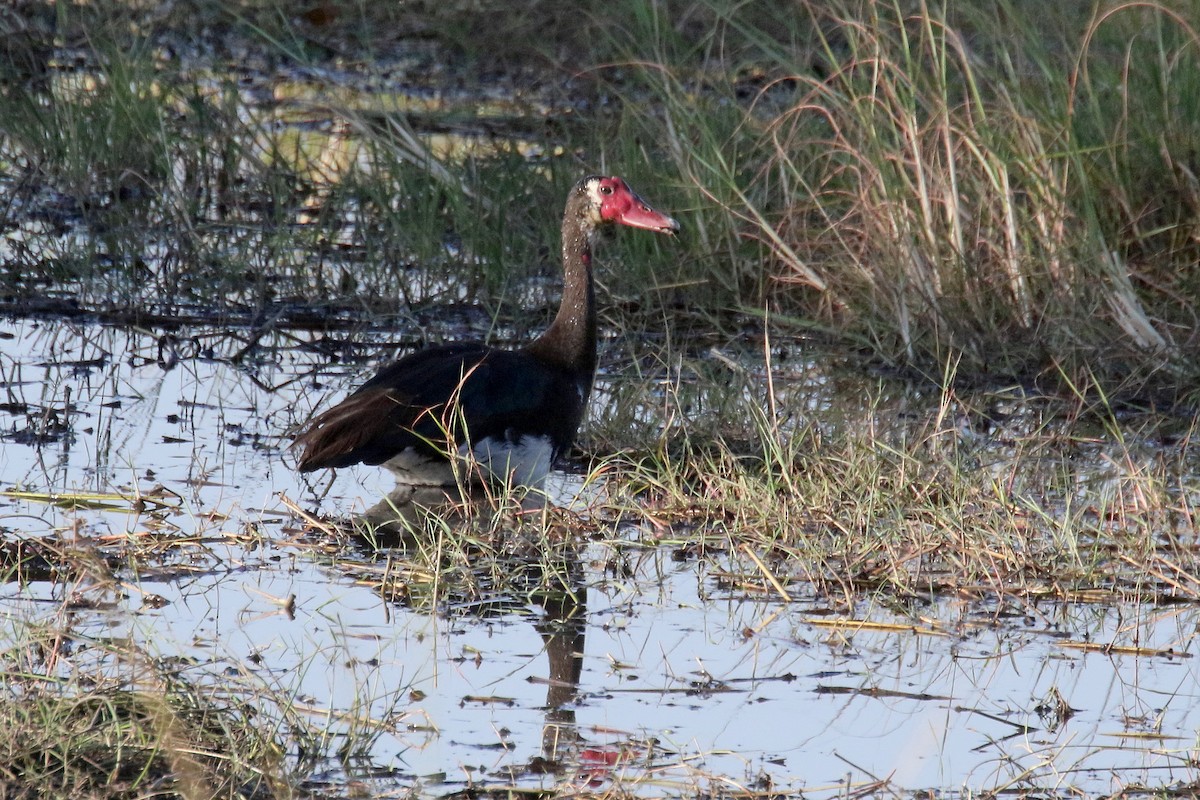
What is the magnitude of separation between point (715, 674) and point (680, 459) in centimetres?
186

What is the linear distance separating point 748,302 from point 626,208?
1797mm

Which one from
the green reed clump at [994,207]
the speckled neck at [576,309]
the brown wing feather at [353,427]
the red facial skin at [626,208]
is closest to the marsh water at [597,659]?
the brown wing feather at [353,427]

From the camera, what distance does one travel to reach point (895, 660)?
14.7ft

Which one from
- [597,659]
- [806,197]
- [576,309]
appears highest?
[806,197]

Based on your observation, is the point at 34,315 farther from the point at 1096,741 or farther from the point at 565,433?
the point at 1096,741

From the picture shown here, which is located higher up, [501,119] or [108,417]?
[501,119]

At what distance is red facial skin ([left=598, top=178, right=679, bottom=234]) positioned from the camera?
21.2 ft

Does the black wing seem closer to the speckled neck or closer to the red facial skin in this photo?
the speckled neck

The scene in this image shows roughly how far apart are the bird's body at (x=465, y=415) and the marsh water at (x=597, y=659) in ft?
0.65

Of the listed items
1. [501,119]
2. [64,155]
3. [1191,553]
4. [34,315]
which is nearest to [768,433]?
[1191,553]

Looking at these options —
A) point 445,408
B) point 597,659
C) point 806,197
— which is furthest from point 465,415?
point 806,197

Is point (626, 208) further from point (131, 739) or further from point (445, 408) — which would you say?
point (131, 739)

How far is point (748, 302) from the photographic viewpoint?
8156mm

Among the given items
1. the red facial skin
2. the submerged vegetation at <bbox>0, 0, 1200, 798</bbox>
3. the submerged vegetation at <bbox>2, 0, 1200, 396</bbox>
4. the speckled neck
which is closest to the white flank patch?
the submerged vegetation at <bbox>0, 0, 1200, 798</bbox>
